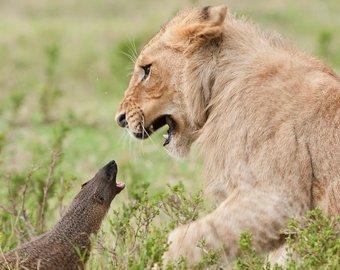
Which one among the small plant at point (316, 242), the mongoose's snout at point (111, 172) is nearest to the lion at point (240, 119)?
the small plant at point (316, 242)

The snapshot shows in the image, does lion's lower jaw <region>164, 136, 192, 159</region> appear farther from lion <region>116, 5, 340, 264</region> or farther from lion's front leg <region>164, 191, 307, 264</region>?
lion's front leg <region>164, 191, 307, 264</region>

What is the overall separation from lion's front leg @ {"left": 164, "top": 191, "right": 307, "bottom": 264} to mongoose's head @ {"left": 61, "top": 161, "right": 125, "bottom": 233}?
Result: 3.10 ft

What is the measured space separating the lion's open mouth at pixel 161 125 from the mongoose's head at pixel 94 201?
41 centimetres

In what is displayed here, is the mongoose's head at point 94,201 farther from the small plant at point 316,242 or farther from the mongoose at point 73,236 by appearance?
the small plant at point 316,242

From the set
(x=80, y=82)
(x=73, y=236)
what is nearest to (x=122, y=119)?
(x=73, y=236)

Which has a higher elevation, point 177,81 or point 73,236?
point 177,81

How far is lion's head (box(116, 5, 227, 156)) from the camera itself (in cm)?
530

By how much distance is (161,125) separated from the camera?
5.61 m

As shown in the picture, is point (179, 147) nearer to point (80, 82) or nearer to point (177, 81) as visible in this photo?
point (177, 81)

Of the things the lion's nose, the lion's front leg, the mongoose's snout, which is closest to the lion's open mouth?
the lion's nose

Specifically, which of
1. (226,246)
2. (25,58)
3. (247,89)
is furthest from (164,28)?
(25,58)

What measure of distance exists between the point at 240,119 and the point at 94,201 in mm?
1235

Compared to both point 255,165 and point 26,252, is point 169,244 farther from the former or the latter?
point 26,252

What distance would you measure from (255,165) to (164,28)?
1.22 m
